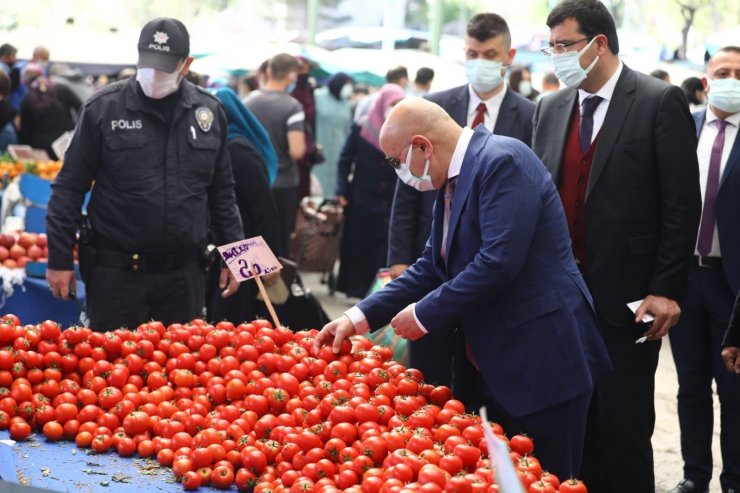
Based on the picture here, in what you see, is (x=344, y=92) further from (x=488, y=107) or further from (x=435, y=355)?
(x=435, y=355)

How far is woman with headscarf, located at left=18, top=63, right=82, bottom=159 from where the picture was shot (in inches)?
494

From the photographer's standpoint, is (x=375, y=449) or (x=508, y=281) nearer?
(x=375, y=449)

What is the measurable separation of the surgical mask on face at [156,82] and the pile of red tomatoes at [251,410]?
1351 millimetres

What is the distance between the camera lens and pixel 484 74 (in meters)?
5.37

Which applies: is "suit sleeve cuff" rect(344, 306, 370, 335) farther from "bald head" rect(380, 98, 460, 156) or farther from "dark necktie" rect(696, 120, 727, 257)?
"dark necktie" rect(696, 120, 727, 257)

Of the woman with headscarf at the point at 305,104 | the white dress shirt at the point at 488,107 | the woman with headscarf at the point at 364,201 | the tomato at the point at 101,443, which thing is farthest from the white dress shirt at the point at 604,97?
the woman with headscarf at the point at 305,104

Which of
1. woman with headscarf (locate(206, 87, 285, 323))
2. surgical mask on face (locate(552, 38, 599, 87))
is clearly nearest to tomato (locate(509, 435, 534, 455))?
surgical mask on face (locate(552, 38, 599, 87))

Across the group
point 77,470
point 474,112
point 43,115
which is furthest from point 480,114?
point 43,115

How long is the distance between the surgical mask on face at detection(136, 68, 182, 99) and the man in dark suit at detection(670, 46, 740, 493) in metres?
2.77

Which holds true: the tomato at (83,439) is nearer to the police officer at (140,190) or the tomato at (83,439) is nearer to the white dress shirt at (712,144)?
the police officer at (140,190)

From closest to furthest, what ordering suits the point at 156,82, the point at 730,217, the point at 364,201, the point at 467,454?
Answer: the point at 467,454, the point at 156,82, the point at 730,217, the point at 364,201

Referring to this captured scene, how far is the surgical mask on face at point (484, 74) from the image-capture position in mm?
5367

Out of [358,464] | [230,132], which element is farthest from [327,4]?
[358,464]

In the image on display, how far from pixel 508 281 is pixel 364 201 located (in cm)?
663
